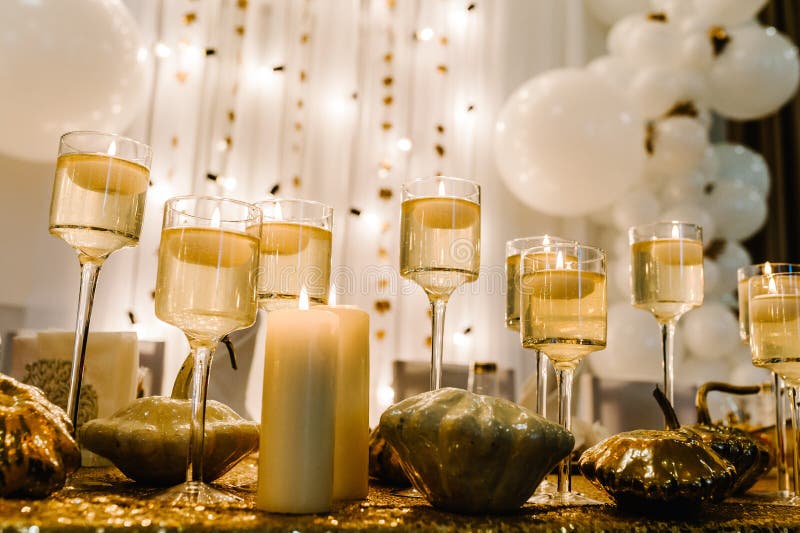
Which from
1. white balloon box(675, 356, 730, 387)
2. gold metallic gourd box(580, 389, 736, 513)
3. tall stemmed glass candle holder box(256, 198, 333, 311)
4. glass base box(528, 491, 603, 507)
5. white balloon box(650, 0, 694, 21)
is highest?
white balloon box(650, 0, 694, 21)

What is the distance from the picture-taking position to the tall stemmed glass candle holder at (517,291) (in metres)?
0.93

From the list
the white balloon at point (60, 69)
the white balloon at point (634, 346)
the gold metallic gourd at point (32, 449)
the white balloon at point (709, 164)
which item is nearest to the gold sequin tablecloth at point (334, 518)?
the gold metallic gourd at point (32, 449)

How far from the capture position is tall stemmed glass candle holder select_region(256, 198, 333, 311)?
772 mm

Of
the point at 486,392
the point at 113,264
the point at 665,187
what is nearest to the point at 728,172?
the point at 665,187

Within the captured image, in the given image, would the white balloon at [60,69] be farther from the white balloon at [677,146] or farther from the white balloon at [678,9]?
the white balloon at [678,9]

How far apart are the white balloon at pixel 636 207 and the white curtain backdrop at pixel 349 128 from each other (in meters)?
0.48

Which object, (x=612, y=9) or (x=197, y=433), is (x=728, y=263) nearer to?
(x=612, y=9)

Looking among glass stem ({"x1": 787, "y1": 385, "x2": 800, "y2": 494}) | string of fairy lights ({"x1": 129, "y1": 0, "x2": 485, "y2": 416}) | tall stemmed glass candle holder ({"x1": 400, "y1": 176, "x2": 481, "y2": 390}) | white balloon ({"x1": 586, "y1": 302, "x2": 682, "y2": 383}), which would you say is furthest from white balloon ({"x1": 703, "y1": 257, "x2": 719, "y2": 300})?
tall stemmed glass candle holder ({"x1": 400, "y1": 176, "x2": 481, "y2": 390})

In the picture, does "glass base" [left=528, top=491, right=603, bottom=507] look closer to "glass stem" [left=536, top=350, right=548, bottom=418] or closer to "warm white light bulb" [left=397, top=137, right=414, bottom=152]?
"glass stem" [left=536, top=350, right=548, bottom=418]

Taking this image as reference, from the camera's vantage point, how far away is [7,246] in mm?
3066

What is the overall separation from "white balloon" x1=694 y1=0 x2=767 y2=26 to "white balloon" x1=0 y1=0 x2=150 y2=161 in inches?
101

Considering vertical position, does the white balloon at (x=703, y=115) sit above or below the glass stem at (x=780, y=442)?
above

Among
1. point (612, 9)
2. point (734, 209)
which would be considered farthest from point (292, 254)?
point (612, 9)

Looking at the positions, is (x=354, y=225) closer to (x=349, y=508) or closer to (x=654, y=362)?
(x=654, y=362)
